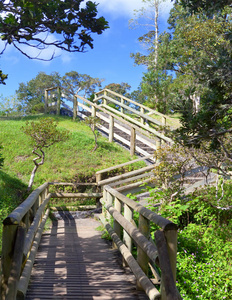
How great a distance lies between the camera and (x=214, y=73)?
13.3 feet

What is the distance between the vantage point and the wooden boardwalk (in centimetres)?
391

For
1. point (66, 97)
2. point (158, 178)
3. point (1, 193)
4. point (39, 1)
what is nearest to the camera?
point (39, 1)

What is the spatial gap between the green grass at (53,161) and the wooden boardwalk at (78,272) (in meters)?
3.12

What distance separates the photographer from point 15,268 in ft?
9.23

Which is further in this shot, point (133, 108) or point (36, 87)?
point (36, 87)

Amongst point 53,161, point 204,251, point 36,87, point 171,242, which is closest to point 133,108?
point 53,161

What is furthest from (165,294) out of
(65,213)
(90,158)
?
(90,158)

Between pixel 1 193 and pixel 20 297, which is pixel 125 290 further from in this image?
pixel 1 193

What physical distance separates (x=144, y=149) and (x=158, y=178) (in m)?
6.40

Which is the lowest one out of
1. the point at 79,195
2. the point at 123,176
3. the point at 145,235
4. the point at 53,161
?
the point at 79,195

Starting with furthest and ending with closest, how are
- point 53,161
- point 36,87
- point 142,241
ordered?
point 36,87, point 53,161, point 142,241

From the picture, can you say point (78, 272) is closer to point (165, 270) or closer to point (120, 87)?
point (165, 270)

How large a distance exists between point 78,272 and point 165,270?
2.29m

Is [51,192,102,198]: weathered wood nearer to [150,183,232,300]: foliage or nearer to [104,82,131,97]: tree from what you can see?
[150,183,232,300]: foliage
